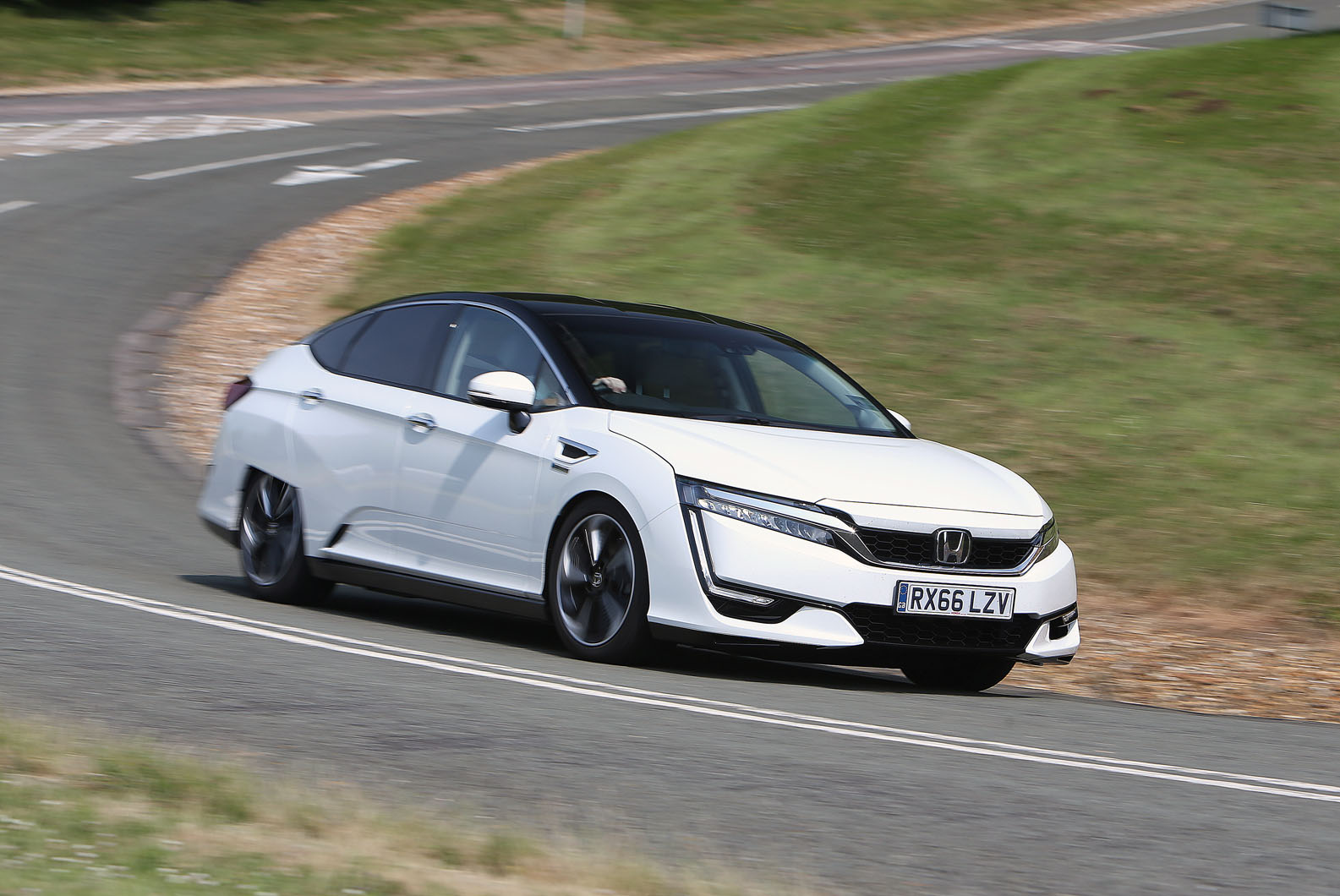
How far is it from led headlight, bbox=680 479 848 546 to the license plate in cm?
37

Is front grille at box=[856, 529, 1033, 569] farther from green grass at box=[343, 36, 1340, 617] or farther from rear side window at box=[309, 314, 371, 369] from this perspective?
green grass at box=[343, 36, 1340, 617]

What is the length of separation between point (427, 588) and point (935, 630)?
2.37 m

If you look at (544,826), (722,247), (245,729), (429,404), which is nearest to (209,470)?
(429,404)

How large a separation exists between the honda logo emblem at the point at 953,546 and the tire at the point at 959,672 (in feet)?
2.53

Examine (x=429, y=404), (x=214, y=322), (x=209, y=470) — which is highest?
(x=429, y=404)

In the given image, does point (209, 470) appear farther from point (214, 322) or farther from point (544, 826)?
point (214, 322)

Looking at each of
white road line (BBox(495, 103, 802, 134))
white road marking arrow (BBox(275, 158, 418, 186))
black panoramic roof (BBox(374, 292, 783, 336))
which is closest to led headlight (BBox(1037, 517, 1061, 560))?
black panoramic roof (BBox(374, 292, 783, 336))

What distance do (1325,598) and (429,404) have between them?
550cm

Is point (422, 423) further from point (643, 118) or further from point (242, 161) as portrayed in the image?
point (643, 118)

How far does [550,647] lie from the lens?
8711 millimetres

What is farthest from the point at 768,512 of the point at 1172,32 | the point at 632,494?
the point at 1172,32

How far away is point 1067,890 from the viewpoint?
15.3 ft

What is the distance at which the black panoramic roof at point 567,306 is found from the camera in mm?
8930

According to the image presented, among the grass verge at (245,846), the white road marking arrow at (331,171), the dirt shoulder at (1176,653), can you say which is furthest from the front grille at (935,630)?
the white road marking arrow at (331,171)
